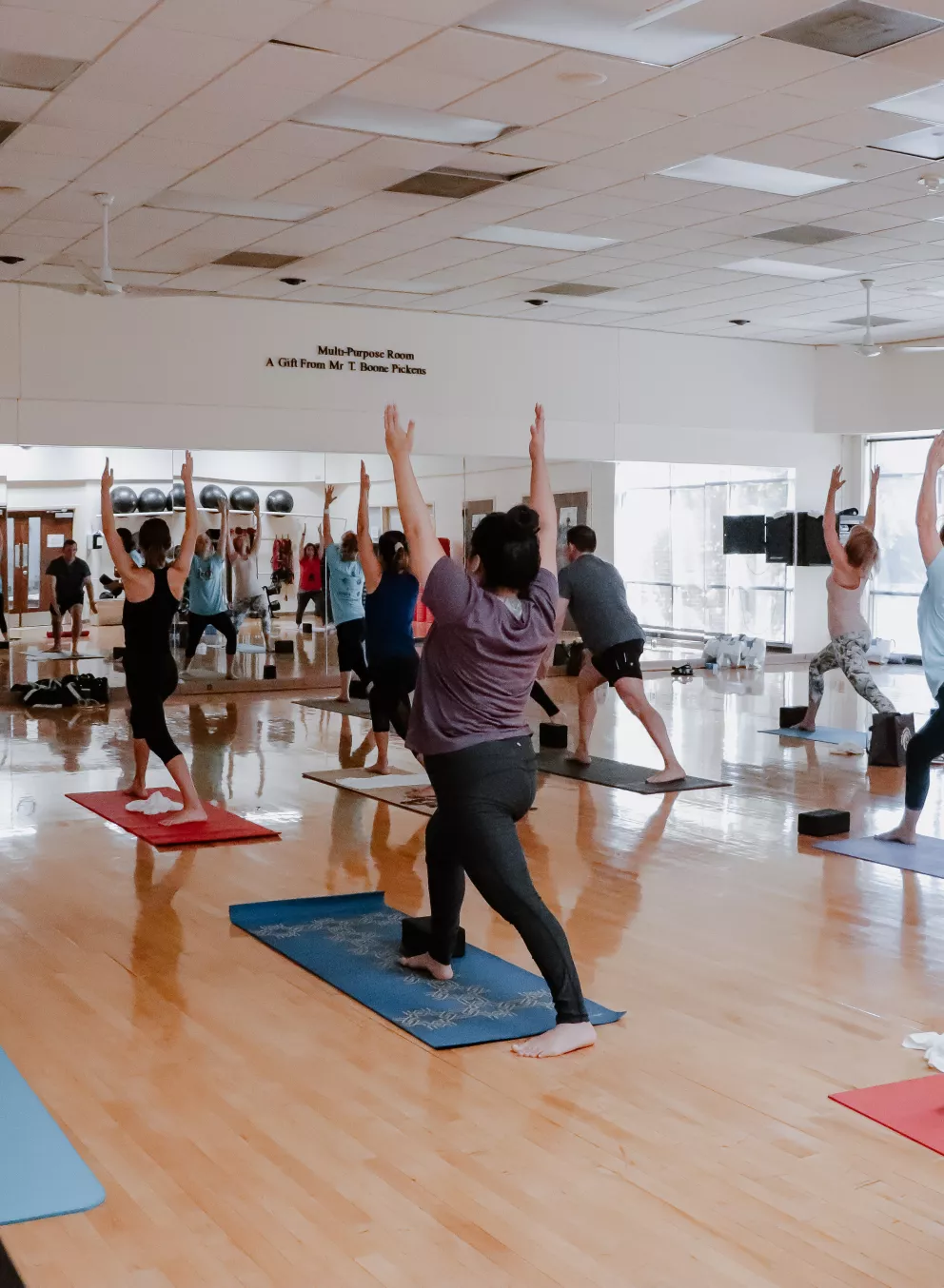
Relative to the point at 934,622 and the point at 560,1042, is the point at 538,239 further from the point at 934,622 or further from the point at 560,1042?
the point at 560,1042

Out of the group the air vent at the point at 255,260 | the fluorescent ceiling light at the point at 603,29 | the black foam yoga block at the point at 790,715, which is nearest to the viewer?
the fluorescent ceiling light at the point at 603,29

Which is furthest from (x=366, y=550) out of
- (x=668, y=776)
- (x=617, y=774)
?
(x=668, y=776)

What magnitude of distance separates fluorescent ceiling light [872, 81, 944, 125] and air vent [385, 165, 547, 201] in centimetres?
192

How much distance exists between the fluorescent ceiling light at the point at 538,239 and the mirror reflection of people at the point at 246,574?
349 centimetres

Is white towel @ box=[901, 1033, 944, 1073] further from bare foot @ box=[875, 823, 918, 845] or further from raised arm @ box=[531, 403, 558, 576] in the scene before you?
bare foot @ box=[875, 823, 918, 845]

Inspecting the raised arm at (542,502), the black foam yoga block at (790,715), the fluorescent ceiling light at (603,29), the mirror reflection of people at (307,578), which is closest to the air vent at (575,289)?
the mirror reflection of people at (307,578)

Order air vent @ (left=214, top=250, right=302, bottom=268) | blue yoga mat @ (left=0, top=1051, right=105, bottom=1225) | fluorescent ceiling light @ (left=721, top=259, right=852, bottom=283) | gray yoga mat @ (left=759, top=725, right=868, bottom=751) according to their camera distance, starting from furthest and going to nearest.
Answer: fluorescent ceiling light @ (left=721, top=259, right=852, bottom=283)
air vent @ (left=214, top=250, right=302, bottom=268)
gray yoga mat @ (left=759, top=725, right=868, bottom=751)
blue yoga mat @ (left=0, top=1051, right=105, bottom=1225)

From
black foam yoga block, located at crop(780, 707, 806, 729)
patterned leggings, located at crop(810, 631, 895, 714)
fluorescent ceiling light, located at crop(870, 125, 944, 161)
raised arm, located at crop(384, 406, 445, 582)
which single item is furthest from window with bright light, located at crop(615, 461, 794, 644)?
raised arm, located at crop(384, 406, 445, 582)

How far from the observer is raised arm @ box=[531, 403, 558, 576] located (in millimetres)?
3764

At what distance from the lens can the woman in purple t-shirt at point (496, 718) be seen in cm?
357

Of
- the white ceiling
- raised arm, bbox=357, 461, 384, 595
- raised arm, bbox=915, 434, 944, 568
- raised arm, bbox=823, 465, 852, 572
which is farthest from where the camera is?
raised arm, bbox=823, 465, 852, 572

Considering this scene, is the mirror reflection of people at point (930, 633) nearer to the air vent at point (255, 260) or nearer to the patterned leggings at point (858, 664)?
the patterned leggings at point (858, 664)

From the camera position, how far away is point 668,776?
300 inches

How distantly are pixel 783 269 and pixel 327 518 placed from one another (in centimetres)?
438
